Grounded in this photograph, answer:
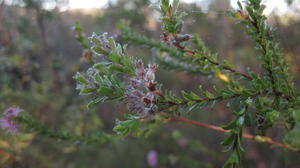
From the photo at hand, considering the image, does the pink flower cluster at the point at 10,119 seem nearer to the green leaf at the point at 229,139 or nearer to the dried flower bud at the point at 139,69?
the dried flower bud at the point at 139,69

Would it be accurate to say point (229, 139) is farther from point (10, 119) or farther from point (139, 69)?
point (10, 119)

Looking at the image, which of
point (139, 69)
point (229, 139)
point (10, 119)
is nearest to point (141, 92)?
point (139, 69)

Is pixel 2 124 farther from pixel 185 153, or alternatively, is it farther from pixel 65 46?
pixel 65 46

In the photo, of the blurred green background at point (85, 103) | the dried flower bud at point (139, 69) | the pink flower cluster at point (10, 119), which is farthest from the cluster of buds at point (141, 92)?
the blurred green background at point (85, 103)

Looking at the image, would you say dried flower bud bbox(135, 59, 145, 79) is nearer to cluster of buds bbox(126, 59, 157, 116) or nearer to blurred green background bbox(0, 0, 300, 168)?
cluster of buds bbox(126, 59, 157, 116)

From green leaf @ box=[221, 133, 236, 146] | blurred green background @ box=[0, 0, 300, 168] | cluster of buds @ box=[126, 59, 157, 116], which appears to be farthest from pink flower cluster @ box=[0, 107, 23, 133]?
blurred green background @ box=[0, 0, 300, 168]

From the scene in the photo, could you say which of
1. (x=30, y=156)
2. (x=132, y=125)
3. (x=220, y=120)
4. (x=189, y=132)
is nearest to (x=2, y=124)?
(x=132, y=125)
